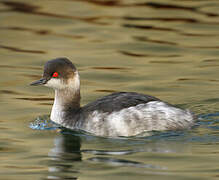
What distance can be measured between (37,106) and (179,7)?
27.7ft

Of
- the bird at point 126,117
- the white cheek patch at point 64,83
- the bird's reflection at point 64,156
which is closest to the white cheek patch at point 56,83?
the white cheek patch at point 64,83

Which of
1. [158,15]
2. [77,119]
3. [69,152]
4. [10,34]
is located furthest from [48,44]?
[69,152]

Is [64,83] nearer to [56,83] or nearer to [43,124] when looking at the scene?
[56,83]

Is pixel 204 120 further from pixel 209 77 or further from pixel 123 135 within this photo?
pixel 209 77

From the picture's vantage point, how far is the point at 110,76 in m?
→ 13.8

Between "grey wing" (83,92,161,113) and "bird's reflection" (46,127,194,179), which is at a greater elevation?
"grey wing" (83,92,161,113)

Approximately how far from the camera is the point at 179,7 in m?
19.0

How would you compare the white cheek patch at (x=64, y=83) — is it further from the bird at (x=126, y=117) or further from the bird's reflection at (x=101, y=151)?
the bird's reflection at (x=101, y=151)

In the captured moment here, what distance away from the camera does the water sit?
8.39 meters

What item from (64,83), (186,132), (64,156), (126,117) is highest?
(64,83)

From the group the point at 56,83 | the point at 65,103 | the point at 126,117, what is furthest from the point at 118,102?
the point at 56,83

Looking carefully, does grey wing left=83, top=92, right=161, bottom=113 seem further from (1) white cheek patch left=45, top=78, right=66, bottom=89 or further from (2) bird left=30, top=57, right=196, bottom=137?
(1) white cheek patch left=45, top=78, right=66, bottom=89

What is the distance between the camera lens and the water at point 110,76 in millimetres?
8391

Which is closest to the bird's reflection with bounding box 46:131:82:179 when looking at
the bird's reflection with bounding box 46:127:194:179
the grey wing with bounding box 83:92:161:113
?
the bird's reflection with bounding box 46:127:194:179
